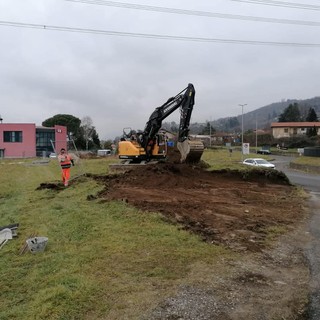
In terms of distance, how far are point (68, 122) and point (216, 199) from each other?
319ft

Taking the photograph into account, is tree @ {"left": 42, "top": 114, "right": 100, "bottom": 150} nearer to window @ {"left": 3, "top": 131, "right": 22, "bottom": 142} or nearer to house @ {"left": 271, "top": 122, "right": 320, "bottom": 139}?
window @ {"left": 3, "top": 131, "right": 22, "bottom": 142}

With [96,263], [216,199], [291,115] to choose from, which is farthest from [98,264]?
[291,115]

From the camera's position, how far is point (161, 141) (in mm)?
24500

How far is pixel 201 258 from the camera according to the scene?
23.3ft

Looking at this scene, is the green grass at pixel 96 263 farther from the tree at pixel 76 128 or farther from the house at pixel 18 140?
the tree at pixel 76 128

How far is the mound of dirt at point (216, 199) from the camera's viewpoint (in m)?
9.33

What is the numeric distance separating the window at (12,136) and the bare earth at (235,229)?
232ft

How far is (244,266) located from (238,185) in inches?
461

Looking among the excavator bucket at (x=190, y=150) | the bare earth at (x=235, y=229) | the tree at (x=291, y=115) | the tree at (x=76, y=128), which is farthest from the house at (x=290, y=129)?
the bare earth at (x=235, y=229)

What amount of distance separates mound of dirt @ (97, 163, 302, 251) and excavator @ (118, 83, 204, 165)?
7.57ft

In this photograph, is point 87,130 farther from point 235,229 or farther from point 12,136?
point 235,229

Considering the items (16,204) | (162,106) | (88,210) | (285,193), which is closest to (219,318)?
(88,210)

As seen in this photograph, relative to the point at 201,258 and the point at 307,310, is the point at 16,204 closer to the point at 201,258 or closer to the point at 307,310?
the point at 201,258

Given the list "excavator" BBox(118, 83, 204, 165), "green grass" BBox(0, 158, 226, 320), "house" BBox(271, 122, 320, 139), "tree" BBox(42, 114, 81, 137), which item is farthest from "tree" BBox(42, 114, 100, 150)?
"green grass" BBox(0, 158, 226, 320)
